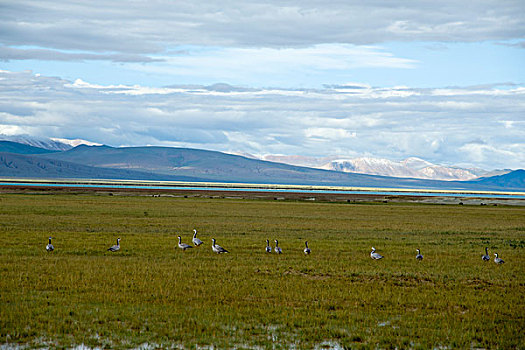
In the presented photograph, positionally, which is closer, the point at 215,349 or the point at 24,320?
the point at 215,349

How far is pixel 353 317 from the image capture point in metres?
15.5

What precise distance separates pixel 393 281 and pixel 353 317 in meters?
5.77

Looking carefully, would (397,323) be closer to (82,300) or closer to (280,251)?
(82,300)

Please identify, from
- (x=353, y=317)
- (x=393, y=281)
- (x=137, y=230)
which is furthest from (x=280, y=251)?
(x=137, y=230)

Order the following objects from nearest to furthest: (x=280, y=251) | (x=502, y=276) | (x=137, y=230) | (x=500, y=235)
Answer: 1. (x=502, y=276)
2. (x=280, y=251)
3. (x=137, y=230)
4. (x=500, y=235)

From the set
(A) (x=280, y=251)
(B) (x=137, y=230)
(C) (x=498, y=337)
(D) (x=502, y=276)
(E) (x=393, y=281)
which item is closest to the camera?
(C) (x=498, y=337)

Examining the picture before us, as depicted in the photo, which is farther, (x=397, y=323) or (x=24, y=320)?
(x=397, y=323)

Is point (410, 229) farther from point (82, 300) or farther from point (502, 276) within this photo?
point (82, 300)

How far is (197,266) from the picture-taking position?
23.2m

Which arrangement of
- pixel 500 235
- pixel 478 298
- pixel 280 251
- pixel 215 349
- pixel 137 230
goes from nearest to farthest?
pixel 215 349 < pixel 478 298 < pixel 280 251 < pixel 137 230 < pixel 500 235

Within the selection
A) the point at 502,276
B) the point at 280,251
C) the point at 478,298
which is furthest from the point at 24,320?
the point at 502,276

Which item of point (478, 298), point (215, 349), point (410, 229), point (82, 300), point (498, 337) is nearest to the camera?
point (215, 349)

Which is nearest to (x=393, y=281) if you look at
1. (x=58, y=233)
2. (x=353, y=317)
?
A: (x=353, y=317)

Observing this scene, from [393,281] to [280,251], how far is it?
729 centimetres
